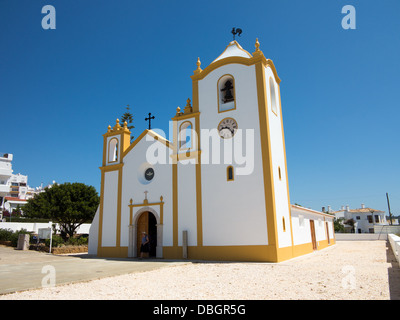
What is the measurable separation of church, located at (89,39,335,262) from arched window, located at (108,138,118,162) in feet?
1.75

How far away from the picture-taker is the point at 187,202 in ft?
51.4

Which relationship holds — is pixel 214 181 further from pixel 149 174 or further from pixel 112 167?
pixel 112 167

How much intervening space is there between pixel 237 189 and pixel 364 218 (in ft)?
196

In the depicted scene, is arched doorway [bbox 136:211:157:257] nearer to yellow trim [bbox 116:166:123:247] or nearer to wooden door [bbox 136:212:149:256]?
wooden door [bbox 136:212:149:256]

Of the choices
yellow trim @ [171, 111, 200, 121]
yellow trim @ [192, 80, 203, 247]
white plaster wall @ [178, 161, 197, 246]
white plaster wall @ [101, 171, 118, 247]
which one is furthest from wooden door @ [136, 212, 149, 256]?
yellow trim @ [171, 111, 200, 121]

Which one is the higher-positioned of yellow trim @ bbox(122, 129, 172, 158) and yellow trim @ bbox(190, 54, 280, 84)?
yellow trim @ bbox(190, 54, 280, 84)

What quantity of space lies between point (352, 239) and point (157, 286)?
36.1m

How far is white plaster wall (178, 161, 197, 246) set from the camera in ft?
50.2

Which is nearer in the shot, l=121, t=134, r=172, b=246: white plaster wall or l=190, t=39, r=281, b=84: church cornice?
l=190, t=39, r=281, b=84: church cornice

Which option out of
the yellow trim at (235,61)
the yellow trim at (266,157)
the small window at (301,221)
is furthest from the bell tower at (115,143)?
the small window at (301,221)

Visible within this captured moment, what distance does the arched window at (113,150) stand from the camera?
19.6 metres

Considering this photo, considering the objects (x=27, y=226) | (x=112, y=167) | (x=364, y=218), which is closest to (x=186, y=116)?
(x=112, y=167)
